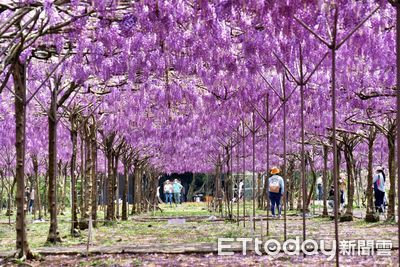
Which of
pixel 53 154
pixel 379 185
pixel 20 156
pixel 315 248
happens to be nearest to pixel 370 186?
pixel 379 185

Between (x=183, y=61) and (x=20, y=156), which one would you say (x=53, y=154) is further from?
(x=183, y=61)

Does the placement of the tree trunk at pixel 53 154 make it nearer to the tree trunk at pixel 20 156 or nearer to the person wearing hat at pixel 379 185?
the tree trunk at pixel 20 156

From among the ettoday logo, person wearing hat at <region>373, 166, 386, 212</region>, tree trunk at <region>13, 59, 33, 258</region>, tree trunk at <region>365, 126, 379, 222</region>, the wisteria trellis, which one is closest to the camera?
the wisteria trellis

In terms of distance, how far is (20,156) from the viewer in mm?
10219

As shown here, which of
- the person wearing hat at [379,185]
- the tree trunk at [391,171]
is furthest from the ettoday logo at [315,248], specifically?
the person wearing hat at [379,185]

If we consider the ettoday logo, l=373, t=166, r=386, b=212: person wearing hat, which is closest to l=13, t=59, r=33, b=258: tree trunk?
the ettoday logo

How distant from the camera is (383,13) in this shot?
35.8 ft

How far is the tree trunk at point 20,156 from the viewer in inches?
399

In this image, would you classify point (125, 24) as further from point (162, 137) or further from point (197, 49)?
point (162, 137)

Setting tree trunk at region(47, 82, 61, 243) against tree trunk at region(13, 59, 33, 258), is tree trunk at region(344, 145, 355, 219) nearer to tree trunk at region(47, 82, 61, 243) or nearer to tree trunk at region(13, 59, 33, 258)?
tree trunk at region(47, 82, 61, 243)

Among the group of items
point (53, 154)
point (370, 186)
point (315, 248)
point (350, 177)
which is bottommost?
point (315, 248)

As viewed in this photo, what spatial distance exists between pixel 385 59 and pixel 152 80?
5.31 m

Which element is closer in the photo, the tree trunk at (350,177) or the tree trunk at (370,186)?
the tree trunk at (370,186)

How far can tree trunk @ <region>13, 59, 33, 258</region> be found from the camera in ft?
33.2
